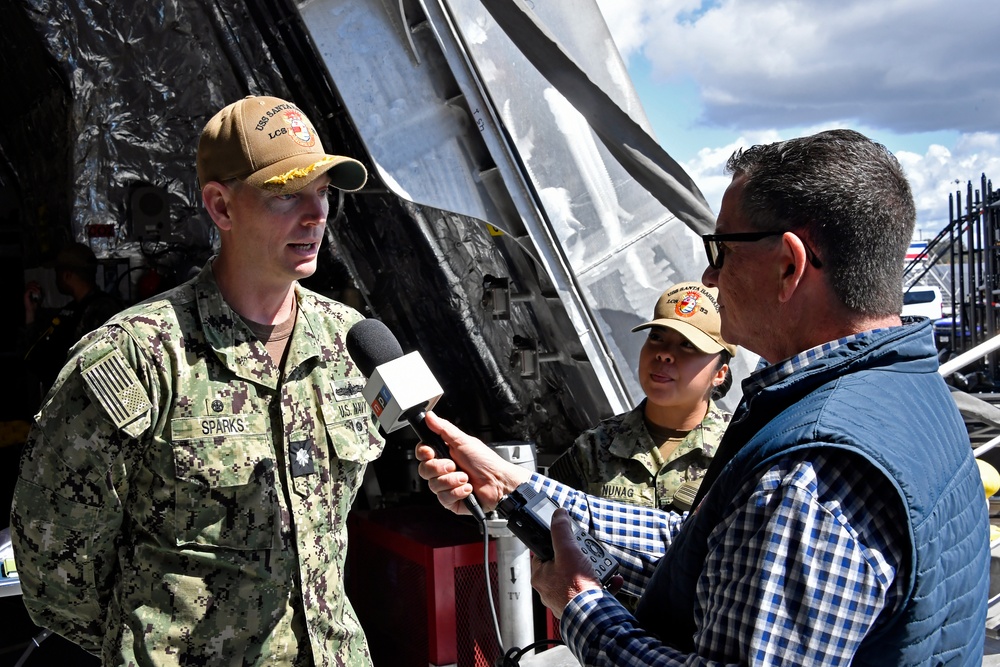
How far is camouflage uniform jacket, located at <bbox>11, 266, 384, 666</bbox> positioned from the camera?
5.93 ft

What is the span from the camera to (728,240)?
134 cm

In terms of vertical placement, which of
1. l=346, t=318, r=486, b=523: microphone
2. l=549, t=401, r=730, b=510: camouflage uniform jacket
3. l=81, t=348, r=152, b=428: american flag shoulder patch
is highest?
l=81, t=348, r=152, b=428: american flag shoulder patch

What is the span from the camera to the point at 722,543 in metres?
1.17

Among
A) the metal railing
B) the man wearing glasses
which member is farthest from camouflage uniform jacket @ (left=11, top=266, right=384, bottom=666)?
the metal railing

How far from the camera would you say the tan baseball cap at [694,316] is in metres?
2.73

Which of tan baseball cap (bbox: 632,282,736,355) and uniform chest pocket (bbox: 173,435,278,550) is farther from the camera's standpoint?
tan baseball cap (bbox: 632,282,736,355)

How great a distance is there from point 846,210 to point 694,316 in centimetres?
155

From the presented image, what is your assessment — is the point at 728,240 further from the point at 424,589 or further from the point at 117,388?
the point at 424,589

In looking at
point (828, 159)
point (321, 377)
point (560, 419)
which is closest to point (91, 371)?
point (321, 377)

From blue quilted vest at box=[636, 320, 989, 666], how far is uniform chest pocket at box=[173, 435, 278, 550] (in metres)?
0.91

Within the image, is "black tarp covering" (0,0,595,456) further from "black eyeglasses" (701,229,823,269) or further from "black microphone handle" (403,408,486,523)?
"black eyeglasses" (701,229,823,269)

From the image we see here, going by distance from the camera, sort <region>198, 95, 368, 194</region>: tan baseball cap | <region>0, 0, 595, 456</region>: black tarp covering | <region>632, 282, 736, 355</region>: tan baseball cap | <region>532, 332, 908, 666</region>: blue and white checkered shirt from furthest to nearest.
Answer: <region>0, 0, 595, 456</region>: black tarp covering < <region>632, 282, 736, 355</region>: tan baseball cap < <region>198, 95, 368, 194</region>: tan baseball cap < <region>532, 332, 908, 666</region>: blue and white checkered shirt

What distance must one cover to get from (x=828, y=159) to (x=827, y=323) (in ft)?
0.76

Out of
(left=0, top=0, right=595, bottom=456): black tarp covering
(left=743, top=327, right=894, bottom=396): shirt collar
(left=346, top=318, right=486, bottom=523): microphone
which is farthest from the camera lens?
(left=0, top=0, right=595, bottom=456): black tarp covering
